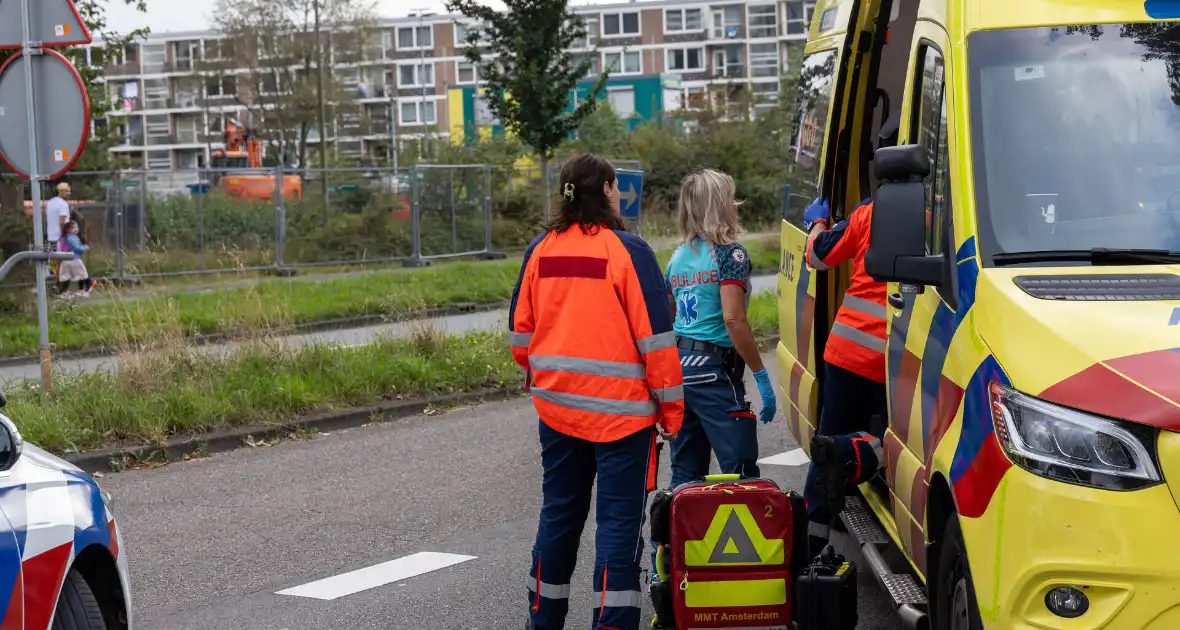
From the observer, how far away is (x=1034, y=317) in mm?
3717

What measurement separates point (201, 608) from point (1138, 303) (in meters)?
4.24

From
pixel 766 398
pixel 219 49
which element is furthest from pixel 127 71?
pixel 766 398

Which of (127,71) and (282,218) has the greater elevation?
(127,71)

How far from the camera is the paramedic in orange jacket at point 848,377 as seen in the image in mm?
5902

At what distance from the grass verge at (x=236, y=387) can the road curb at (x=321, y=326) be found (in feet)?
1.65

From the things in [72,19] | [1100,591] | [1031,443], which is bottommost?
[1100,591]

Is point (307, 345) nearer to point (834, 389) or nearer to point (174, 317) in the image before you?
point (174, 317)

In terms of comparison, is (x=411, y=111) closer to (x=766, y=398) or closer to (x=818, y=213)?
(x=766, y=398)

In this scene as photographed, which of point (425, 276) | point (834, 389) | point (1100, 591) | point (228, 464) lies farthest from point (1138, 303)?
point (425, 276)

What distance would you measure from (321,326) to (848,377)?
13.5m

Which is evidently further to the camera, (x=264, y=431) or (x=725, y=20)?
(x=725, y=20)

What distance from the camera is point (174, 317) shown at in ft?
40.3

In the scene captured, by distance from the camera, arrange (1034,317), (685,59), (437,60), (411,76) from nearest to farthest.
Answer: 1. (1034,317)
2. (685,59)
3. (437,60)
4. (411,76)

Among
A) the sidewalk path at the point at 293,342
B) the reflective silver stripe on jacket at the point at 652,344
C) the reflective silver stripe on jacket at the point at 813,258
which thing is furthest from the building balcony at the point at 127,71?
the reflective silver stripe on jacket at the point at 652,344
